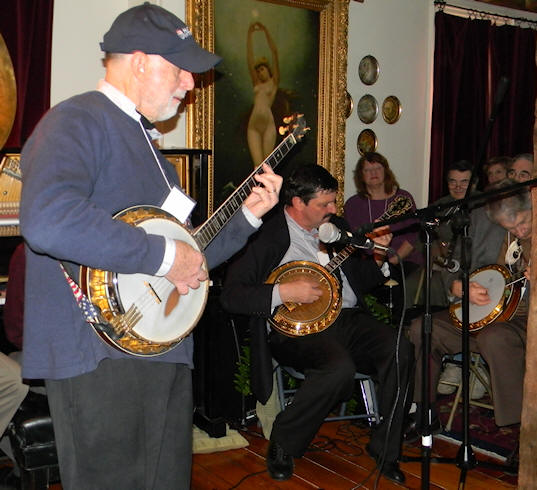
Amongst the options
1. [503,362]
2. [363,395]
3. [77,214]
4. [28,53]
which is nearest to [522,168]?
[503,362]

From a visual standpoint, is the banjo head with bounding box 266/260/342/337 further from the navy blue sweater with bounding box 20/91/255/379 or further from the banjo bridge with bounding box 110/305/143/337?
the banjo bridge with bounding box 110/305/143/337

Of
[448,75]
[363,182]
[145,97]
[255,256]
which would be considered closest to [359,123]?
[363,182]

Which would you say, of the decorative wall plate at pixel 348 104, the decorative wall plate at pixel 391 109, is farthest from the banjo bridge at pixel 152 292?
the decorative wall plate at pixel 391 109

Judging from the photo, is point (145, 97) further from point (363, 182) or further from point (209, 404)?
point (363, 182)

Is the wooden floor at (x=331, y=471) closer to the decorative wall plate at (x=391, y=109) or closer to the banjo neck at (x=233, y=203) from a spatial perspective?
the banjo neck at (x=233, y=203)

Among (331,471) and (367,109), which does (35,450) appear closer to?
(331,471)

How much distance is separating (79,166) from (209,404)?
257 centimetres

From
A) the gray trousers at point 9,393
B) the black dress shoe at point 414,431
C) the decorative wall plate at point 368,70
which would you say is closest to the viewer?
the gray trousers at point 9,393

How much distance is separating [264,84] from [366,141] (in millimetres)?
1169

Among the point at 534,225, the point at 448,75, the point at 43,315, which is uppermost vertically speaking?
the point at 448,75

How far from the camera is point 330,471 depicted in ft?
11.2

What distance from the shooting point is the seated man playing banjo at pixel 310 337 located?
130 inches

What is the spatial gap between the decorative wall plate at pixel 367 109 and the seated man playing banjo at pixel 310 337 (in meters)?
2.19

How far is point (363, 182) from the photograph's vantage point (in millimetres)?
5504
